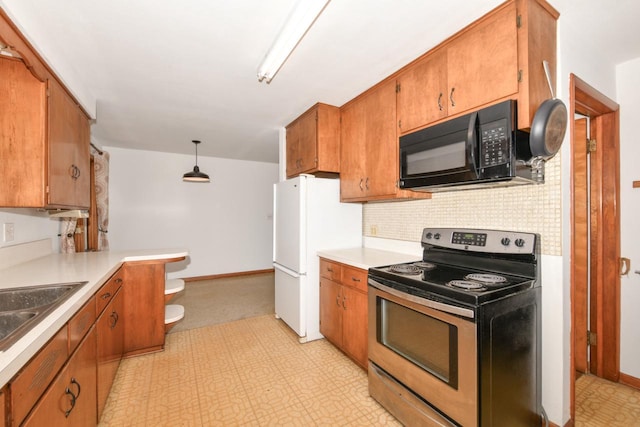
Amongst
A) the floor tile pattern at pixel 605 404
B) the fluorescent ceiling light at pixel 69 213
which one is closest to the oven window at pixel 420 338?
the floor tile pattern at pixel 605 404

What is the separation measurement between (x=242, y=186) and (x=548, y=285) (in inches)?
204

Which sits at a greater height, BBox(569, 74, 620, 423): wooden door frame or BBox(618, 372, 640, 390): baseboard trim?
BBox(569, 74, 620, 423): wooden door frame

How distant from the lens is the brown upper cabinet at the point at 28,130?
1.62 metres

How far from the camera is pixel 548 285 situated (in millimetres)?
1593

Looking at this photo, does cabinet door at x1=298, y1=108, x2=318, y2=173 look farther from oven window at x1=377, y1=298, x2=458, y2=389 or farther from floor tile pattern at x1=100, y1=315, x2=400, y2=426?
floor tile pattern at x1=100, y1=315, x2=400, y2=426

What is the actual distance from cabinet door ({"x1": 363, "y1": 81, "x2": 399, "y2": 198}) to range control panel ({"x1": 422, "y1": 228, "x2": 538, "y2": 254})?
0.46 m

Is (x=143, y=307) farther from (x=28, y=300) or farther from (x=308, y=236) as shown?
(x=308, y=236)

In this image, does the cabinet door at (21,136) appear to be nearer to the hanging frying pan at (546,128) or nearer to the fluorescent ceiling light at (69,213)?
the fluorescent ceiling light at (69,213)

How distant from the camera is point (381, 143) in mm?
2340

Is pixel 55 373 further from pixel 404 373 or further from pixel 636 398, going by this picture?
pixel 636 398

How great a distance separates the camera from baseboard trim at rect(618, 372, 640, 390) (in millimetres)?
1937

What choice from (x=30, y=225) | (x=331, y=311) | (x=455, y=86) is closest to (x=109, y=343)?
(x=30, y=225)

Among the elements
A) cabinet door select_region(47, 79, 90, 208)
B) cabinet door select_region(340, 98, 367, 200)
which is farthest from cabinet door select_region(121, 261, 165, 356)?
cabinet door select_region(340, 98, 367, 200)

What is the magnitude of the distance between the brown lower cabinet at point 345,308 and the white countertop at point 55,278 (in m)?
1.45
